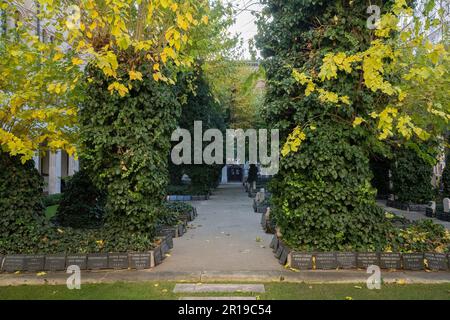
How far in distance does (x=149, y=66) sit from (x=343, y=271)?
5.35m

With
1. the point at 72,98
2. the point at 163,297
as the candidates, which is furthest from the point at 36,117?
the point at 163,297

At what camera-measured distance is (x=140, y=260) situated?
714 centimetres

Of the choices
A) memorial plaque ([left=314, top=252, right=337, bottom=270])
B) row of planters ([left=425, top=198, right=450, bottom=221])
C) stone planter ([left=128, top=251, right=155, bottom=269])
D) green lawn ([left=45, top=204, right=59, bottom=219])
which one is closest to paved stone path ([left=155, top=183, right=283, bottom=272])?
stone planter ([left=128, top=251, right=155, bottom=269])

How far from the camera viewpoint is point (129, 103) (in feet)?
24.8

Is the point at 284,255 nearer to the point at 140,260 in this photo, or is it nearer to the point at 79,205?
the point at 140,260

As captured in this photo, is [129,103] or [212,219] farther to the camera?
[212,219]

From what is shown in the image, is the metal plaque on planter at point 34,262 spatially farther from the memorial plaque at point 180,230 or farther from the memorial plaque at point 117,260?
the memorial plaque at point 180,230

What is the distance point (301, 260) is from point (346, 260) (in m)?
0.81

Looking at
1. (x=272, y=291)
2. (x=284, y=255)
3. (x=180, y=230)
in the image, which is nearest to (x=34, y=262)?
(x=272, y=291)

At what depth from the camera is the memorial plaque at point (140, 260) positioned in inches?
280

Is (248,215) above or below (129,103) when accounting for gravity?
below

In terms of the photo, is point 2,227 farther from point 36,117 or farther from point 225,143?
point 225,143

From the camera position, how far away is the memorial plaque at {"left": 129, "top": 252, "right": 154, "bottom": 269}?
7107 mm

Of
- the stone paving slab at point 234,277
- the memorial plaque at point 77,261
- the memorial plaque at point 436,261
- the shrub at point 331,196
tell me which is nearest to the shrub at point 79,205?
the memorial plaque at point 77,261
